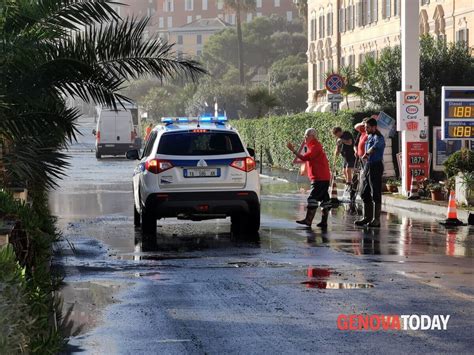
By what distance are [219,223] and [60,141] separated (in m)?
6.97

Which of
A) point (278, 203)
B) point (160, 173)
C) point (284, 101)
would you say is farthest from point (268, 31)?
point (160, 173)

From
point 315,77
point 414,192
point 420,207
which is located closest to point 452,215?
point 420,207

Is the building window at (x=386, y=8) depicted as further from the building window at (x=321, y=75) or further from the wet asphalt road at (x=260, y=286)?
the wet asphalt road at (x=260, y=286)

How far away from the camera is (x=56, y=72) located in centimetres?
1315

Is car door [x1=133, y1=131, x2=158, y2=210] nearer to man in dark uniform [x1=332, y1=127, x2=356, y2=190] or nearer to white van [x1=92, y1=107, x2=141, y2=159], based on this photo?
man in dark uniform [x1=332, y1=127, x2=356, y2=190]

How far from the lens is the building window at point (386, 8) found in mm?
59669

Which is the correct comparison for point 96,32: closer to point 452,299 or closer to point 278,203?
point 452,299

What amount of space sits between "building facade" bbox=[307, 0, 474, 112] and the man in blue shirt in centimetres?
2910

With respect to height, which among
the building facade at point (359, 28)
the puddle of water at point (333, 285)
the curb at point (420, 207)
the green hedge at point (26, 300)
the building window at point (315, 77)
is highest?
the building facade at point (359, 28)

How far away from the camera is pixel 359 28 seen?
6675 centimetres

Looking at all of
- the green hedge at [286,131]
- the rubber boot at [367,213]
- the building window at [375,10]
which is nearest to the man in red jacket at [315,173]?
the rubber boot at [367,213]

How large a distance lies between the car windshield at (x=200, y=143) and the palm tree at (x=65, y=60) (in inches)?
180

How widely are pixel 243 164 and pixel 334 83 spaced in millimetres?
23152

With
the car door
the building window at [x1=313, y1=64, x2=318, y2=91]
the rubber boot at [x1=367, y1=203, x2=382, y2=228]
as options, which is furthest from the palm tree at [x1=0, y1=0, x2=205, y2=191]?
the building window at [x1=313, y1=64, x2=318, y2=91]
